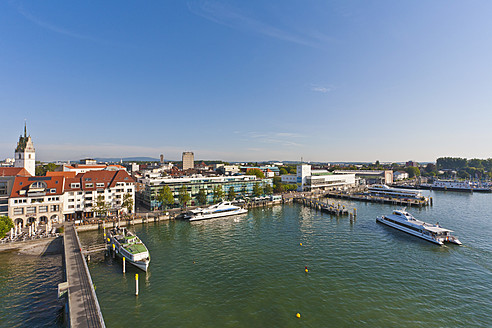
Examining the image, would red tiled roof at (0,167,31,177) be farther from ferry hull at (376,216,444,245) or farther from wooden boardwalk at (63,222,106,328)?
ferry hull at (376,216,444,245)

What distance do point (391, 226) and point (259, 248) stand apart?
107 ft

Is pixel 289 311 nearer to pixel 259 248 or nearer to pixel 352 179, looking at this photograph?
pixel 259 248

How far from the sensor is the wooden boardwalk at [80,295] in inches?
703

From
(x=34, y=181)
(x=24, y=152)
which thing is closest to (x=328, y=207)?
(x=34, y=181)

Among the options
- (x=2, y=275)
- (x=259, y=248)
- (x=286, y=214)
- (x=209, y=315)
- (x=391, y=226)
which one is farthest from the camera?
(x=286, y=214)

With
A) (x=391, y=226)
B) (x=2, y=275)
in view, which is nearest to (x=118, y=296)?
(x=2, y=275)

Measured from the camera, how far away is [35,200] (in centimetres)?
4647

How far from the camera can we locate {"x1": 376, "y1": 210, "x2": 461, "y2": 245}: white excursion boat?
40.6m

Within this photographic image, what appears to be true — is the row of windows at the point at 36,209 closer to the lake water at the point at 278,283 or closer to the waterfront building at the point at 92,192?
the waterfront building at the point at 92,192

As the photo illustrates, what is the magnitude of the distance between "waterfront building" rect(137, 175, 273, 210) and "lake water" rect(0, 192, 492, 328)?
19.7 meters

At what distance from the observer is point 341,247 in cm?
3806

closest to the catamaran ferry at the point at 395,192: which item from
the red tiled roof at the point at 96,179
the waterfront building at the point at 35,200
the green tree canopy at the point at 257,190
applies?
the green tree canopy at the point at 257,190

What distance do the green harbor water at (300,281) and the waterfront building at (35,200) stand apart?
1094 centimetres

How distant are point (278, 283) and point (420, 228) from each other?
113 ft
